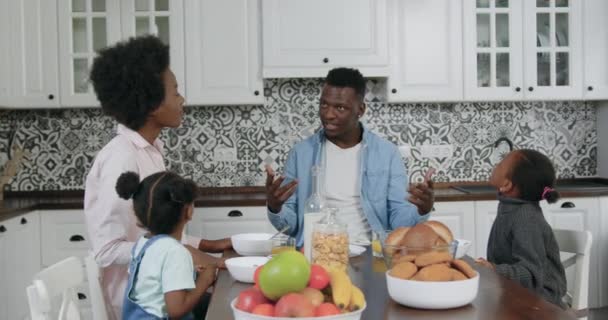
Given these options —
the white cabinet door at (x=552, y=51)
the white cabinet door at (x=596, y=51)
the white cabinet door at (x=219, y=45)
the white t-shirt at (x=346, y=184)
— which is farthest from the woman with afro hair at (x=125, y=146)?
the white cabinet door at (x=596, y=51)

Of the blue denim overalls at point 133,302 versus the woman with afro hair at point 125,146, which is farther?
the woman with afro hair at point 125,146

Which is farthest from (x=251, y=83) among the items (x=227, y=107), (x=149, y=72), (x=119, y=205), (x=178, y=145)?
(x=119, y=205)

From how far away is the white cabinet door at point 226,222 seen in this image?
4.04 m

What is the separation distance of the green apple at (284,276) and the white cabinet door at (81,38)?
3.05 meters

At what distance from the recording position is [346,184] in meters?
2.89

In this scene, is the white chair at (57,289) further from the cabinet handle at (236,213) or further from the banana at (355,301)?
the cabinet handle at (236,213)

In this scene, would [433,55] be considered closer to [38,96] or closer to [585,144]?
[585,144]

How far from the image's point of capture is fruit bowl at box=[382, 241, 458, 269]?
1.71 meters

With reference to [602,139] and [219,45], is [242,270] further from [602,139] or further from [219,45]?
[602,139]

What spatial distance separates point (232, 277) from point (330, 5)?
2.48m

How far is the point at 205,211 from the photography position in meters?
4.03

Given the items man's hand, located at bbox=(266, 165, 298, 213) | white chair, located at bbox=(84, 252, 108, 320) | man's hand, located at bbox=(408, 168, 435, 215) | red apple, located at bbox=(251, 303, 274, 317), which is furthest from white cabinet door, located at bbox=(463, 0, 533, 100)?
red apple, located at bbox=(251, 303, 274, 317)

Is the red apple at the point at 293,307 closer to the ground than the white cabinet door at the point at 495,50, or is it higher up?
closer to the ground

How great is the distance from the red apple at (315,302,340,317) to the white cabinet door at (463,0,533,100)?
3.09 metres
